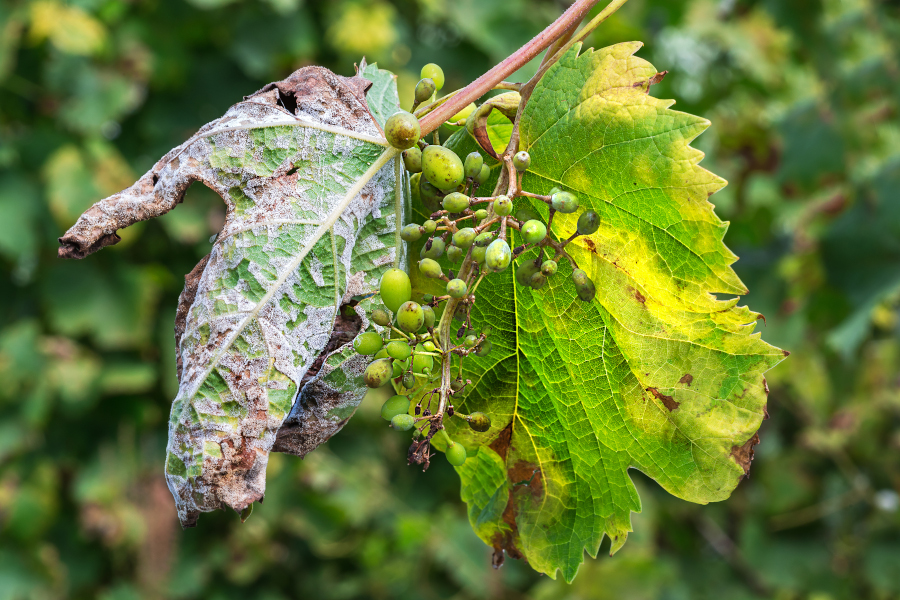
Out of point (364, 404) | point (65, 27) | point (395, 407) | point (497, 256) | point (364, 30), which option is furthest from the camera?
point (364, 404)

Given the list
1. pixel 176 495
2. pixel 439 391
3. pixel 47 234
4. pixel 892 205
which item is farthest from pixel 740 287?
pixel 47 234

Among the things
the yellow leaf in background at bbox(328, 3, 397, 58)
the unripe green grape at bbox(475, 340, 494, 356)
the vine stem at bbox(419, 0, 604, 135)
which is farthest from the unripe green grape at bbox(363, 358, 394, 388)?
the yellow leaf in background at bbox(328, 3, 397, 58)

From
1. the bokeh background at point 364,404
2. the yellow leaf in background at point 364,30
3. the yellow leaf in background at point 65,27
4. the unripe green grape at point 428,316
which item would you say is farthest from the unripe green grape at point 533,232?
the yellow leaf in background at point 65,27

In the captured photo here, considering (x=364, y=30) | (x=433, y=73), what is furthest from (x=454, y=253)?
(x=364, y=30)

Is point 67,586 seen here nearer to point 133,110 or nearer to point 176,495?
point 133,110

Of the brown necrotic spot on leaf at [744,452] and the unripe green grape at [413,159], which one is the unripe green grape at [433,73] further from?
the brown necrotic spot on leaf at [744,452]

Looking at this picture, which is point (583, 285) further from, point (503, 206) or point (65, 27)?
point (65, 27)
